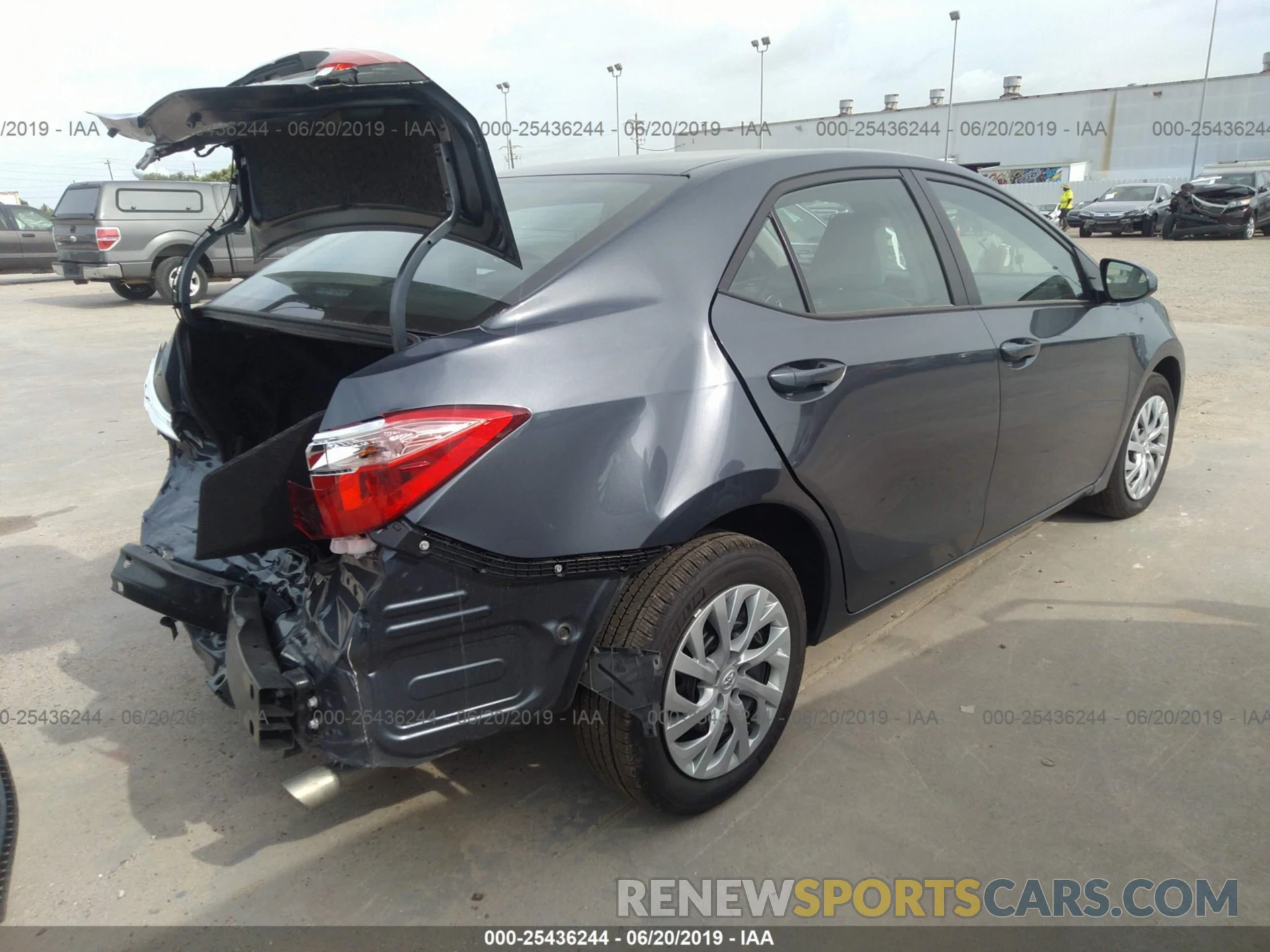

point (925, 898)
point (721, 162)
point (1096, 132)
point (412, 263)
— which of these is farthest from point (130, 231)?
point (1096, 132)

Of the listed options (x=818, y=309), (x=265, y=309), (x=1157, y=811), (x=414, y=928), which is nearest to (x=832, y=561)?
(x=818, y=309)

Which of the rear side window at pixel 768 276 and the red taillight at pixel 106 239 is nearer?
the rear side window at pixel 768 276

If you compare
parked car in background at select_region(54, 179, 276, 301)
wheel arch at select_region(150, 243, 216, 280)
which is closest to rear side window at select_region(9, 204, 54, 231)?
parked car in background at select_region(54, 179, 276, 301)

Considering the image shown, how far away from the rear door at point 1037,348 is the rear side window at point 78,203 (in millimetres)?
14035

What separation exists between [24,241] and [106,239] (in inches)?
276

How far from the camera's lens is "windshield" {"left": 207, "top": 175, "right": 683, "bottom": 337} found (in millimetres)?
2191

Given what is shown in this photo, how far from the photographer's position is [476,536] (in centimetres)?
191

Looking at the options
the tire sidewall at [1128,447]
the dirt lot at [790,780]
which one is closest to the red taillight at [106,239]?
the dirt lot at [790,780]

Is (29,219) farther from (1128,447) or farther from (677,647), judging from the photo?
(677,647)

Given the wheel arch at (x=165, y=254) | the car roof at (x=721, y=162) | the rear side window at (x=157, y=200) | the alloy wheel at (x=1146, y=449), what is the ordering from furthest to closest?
the wheel arch at (x=165, y=254), the rear side window at (x=157, y=200), the alloy wheel at (x=1146, y=449), the car roof at (x=721, y=162)

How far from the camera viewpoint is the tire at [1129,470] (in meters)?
4.20

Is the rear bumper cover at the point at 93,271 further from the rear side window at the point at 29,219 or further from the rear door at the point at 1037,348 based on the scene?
the rear door at the point at 1037,348

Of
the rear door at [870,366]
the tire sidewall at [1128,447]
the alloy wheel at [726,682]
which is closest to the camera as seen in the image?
the alloy wheel at [726,682]

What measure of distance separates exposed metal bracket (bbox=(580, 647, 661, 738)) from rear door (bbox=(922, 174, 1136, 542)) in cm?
162
